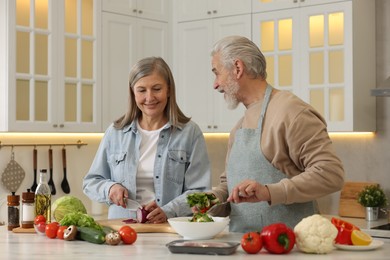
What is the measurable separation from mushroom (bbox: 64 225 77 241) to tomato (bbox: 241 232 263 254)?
688mm

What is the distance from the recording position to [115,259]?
219 centimetres

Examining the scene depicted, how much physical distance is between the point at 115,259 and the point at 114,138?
1200mm

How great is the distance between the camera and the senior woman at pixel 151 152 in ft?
10.5

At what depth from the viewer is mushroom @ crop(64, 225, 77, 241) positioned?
261 cm

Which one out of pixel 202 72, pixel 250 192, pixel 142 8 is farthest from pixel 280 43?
pixel 250 192

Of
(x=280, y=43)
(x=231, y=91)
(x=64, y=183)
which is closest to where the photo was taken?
(x=231, y=91)

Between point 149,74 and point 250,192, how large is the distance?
933mm

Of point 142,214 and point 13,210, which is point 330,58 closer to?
point 142,214

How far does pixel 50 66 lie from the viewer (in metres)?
4.72

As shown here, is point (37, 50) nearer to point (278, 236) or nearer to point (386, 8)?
point (386, 8)

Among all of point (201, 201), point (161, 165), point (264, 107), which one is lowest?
point (201, 201)

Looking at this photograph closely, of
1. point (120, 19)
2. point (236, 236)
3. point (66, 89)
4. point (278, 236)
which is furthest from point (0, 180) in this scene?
point (278, 236)

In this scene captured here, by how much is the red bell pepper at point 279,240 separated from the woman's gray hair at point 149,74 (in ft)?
3.63

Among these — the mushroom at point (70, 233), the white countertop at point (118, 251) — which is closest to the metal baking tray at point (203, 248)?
the white countertop at point (118, 251)
